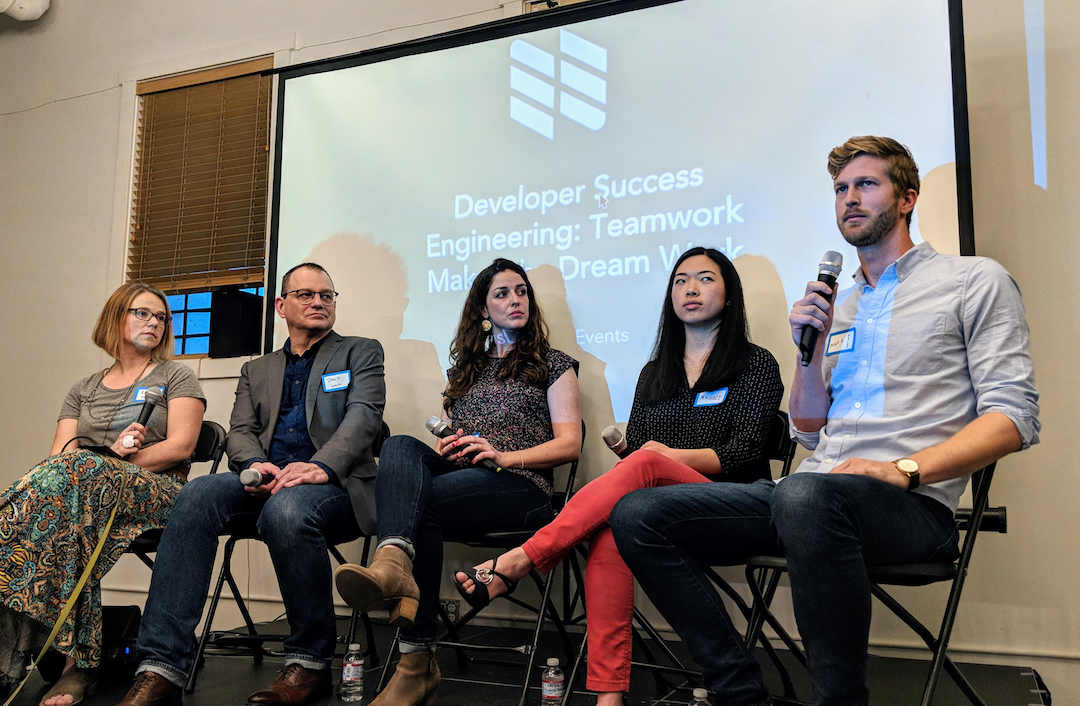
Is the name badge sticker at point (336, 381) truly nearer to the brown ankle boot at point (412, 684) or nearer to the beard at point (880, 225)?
the brown ankle boot at point (412, 684)

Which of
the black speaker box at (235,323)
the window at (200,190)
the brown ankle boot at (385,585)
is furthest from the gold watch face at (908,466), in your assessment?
the window at (200,190)

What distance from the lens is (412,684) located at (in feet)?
7.19

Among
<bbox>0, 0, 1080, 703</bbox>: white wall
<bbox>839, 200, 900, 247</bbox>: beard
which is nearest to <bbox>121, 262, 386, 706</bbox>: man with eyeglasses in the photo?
<bbox>0, 0, 1080, 703</bbox>: white wall

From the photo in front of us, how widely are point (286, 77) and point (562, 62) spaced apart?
1.38 meters

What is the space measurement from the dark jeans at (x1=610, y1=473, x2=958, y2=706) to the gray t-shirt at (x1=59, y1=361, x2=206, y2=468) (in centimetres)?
184

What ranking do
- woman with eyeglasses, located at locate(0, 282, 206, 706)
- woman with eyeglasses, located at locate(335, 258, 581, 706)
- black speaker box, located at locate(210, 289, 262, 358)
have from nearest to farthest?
woman with eyeglasses, located at locate(335, 258, 581, 706) < woman with eyeglasses, located at locate(0, 282, 206, 706) < black speaker box, located at locate(210, 289, 262, 358)

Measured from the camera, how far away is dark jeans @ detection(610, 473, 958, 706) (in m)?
1.60

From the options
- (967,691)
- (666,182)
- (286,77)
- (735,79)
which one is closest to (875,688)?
(967,691)

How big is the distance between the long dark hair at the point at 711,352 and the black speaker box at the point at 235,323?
2233 mm

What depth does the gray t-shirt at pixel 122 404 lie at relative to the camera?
2988 millimetres

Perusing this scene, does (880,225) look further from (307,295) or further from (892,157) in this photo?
(307,295)

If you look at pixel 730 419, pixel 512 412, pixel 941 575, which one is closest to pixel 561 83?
pixel 512 412

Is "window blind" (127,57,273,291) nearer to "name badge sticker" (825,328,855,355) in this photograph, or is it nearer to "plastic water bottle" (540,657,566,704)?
"plastic water bottle" (540,657,566,704)

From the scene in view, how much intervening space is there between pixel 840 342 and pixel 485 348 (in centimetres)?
137
